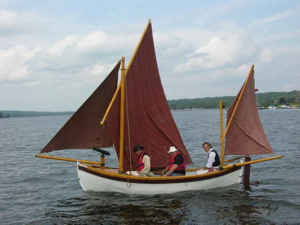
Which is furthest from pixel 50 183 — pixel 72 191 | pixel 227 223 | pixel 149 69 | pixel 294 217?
pixel 294 217

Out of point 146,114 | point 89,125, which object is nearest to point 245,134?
point 146,114

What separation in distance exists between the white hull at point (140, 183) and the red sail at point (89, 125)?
117cm

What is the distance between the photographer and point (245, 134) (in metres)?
17.8

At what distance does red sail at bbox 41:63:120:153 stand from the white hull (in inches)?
46.0

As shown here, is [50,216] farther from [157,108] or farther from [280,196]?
[280,196]

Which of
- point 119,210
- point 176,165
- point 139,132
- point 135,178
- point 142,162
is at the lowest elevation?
point 119,210

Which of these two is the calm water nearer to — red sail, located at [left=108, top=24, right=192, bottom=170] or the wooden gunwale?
the wooden gunwale

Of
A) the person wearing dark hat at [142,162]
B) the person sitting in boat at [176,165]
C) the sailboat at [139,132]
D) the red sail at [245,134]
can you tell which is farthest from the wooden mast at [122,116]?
the red sail at [245,134]

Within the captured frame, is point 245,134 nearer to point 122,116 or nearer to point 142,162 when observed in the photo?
point 142,162

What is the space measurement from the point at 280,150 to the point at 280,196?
17803 millimetres

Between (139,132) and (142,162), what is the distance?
5.19ft

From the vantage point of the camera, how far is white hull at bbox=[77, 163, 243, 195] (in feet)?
50.6

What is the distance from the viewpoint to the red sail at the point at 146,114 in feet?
52.7

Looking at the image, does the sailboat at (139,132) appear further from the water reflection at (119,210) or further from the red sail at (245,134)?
the water reflection at (119,210)
